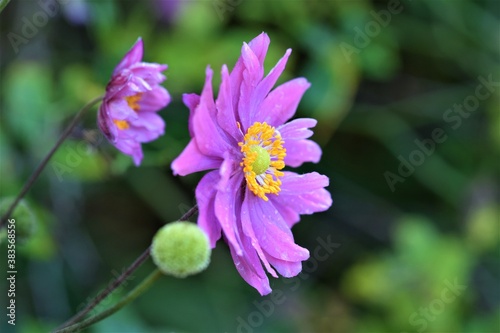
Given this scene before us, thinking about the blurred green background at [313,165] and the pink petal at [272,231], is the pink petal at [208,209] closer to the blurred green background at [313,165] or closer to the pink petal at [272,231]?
the pink petal at [272,231]

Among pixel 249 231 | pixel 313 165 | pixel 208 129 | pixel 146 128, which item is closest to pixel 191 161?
pixel 208 129

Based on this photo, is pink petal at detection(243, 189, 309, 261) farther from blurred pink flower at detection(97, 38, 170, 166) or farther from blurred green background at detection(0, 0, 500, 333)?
blurred green background at detection(0, 0, 500, 333)

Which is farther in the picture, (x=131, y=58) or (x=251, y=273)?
(x=131, y=58)

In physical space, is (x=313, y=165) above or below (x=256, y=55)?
below

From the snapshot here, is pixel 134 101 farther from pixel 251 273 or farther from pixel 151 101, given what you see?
pixel 251 273

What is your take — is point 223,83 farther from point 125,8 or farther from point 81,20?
point 125,8

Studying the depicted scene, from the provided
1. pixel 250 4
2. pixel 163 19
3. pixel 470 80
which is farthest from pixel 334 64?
pixel 470 80

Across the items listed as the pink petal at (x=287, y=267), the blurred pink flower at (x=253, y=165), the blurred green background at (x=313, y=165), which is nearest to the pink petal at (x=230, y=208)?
the blurred pink flower at (x=253, y=165)
